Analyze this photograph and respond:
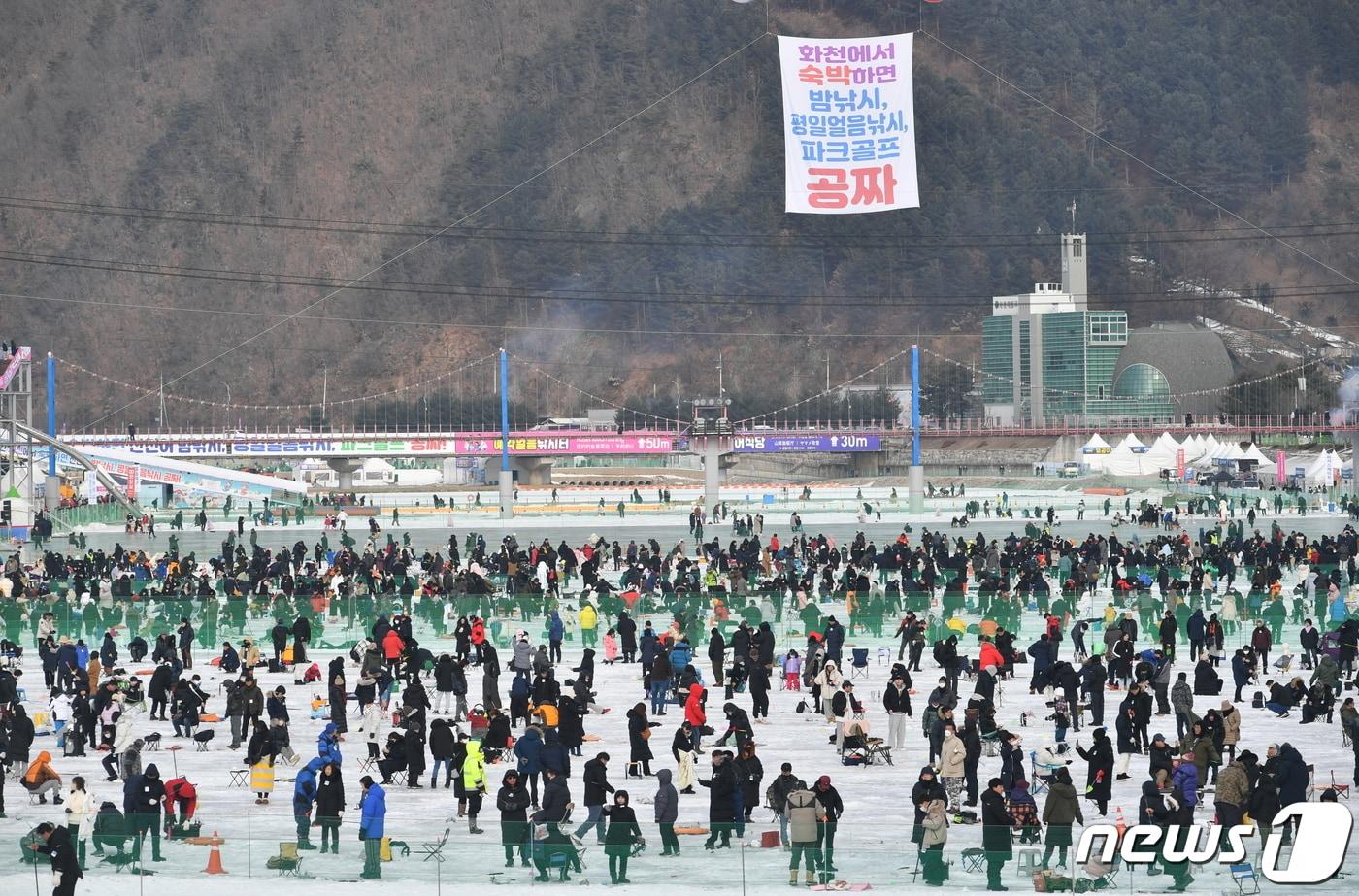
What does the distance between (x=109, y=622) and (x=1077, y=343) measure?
145 meters

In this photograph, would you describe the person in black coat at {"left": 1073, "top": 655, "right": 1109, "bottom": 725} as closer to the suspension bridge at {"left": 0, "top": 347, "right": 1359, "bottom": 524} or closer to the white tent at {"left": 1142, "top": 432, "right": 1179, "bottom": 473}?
the suspension bridge at {"left": 0, "top": 347, "right": 1359, "bottom": 524}

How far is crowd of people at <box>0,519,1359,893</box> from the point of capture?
18.7 metres

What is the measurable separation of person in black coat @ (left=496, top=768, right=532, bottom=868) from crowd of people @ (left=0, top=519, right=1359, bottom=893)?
32 mm

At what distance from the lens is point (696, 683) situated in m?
24.3

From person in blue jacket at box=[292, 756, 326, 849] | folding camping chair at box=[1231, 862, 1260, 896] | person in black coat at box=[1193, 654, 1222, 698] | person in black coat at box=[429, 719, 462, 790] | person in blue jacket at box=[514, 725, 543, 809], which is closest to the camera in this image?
folding camping chair at box=[1231, 862, 1260, 896]

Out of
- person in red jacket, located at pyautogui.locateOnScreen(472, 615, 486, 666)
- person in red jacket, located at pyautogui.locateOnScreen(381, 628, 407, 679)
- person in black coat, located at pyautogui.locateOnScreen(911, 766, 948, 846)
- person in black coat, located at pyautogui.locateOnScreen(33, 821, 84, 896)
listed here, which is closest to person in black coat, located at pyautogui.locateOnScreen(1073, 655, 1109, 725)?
person in black coat, located at pyautogui.locateOnScreen(911, 766, 948, 846)

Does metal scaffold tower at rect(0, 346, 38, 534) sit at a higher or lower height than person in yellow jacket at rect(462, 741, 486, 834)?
higher

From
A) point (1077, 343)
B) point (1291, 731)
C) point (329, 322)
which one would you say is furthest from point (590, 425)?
point (1291, 731)

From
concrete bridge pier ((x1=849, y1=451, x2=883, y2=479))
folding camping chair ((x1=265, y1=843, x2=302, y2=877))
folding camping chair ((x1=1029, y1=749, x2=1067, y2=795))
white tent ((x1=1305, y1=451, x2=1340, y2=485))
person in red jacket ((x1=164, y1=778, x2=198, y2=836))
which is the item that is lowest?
folding camping chair ((x1=265, y1=843, x2=302, y2=877))

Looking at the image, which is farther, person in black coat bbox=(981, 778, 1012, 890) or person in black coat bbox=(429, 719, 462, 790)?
person in black coat bbox=(429, 719, 462, 790)

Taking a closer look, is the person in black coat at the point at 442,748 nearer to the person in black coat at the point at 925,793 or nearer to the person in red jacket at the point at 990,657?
the person in black coat at the point at 925,793

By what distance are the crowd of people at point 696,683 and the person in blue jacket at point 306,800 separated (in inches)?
1.2

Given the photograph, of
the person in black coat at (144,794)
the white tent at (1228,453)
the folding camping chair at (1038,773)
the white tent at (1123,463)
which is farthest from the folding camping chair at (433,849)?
the white tent at (1123,463)

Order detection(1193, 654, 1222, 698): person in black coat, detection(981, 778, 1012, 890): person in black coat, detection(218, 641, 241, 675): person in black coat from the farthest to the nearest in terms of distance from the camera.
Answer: detection(218, 641, 241, 675): person in black coat, detection(1193, 654, 1222, 698): person in black coat, detection(981, 778, 1012, 890): person in black coat
